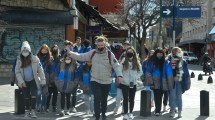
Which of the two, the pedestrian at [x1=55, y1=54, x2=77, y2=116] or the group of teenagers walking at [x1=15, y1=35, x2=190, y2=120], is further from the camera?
the pedestrian at [x1=55, y1=54, x2=77, y2=116]

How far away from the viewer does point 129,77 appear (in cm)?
Answer: 982

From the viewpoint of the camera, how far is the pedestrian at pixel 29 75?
379 inches

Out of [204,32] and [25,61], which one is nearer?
[25,61]

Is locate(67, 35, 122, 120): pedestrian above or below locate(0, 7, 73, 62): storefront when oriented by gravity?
below

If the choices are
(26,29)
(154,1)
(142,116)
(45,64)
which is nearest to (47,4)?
(26,29)

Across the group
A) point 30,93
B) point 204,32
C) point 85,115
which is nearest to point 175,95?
point 85,115

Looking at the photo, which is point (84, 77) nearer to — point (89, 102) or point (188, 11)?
point (89, 102)

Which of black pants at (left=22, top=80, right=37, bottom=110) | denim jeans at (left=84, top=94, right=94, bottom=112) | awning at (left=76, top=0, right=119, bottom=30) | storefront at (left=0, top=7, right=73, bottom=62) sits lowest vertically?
denim jeans at (left=84, top=94, right=94, bottom=112)

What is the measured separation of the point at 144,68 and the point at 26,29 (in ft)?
32.1

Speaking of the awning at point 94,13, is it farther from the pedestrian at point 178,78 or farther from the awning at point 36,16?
the pedestrian at point 178,78

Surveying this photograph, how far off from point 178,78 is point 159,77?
1.56ft

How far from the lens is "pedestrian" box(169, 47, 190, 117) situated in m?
10.5

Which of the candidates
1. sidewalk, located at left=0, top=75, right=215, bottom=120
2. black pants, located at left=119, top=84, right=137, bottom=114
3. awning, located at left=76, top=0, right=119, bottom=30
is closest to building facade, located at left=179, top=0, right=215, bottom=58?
awning, located at left=76, top=0, right=119, bottom=30

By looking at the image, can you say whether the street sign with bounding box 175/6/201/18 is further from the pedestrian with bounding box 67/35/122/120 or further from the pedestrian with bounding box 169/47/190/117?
the pedestrian with bounding box 67/35/122/120
